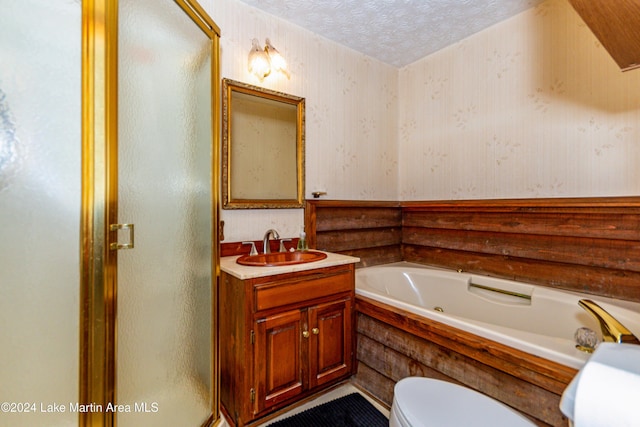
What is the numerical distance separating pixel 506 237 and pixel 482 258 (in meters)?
0.24

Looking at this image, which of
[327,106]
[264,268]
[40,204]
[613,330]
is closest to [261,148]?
[327,106]

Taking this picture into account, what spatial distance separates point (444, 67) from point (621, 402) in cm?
247

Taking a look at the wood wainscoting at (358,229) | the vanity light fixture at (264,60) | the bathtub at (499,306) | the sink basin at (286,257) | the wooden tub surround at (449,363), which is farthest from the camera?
the wood wainscoting at (358,229)

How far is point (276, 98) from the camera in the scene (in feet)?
6.66

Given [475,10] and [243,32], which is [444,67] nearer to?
[475,10]

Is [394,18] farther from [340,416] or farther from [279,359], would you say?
[340,416]

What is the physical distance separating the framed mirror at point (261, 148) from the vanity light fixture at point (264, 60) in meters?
0.11

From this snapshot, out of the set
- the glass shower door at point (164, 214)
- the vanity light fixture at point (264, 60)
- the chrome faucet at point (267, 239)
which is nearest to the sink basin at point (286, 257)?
the chrome faucet at point (267, 239)

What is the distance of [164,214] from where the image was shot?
40.6 inches

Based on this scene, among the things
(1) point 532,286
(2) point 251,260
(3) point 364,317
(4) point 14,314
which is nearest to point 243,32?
(2) point 251,260

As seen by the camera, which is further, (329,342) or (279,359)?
(329,342)

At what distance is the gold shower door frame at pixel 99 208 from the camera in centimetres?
74

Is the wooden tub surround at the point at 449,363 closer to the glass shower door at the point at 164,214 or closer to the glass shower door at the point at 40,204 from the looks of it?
the glass shower door at the point at 164,214

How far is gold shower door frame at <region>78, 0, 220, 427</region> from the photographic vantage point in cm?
74
